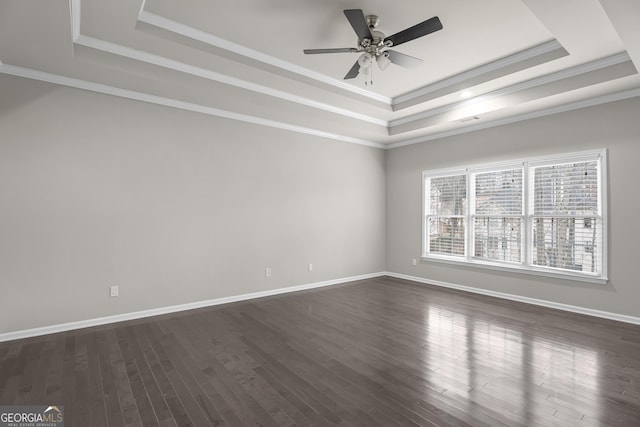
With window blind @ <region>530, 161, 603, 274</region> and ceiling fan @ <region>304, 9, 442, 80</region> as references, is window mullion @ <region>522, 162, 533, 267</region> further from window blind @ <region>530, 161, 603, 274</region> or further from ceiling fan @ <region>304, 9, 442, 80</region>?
ceiling fan @ <region>304, 9, 442, 80</region>

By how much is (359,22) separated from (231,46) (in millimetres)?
1520

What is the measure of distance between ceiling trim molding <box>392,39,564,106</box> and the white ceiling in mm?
12

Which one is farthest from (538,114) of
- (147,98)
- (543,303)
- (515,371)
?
(147,98)

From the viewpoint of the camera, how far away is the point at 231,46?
11.2 feet

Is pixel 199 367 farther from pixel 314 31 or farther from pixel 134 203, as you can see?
pixel 314 31

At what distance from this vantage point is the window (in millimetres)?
4203

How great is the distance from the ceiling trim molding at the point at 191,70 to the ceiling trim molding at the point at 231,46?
423 millimetres

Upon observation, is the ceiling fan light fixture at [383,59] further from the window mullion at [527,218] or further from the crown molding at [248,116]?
the window mullion at [527,218]

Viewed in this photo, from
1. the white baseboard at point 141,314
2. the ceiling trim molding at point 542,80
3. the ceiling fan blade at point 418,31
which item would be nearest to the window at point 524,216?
the ceiling trim molding at point 542,80

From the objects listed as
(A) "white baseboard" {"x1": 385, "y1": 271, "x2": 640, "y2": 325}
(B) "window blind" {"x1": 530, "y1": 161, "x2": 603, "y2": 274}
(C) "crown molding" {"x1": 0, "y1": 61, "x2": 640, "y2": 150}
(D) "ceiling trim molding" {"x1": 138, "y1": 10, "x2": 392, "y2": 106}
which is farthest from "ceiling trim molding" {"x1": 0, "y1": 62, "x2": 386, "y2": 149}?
(B) "window blind" {"x1": 530, "y1": 161, "x2": 603, "y2": 274}

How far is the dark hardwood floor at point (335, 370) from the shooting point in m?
2.08

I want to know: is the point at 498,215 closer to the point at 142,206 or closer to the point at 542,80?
the point at 542,80

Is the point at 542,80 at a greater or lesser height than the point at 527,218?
greater

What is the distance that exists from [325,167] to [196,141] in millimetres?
2354
